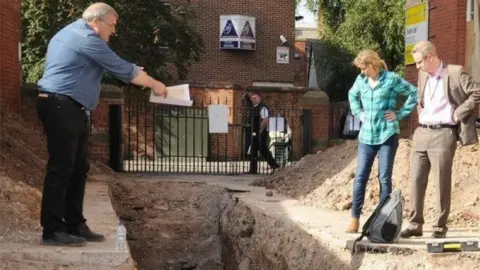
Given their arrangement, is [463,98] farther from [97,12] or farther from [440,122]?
[97,12]

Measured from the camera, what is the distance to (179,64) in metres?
22.9

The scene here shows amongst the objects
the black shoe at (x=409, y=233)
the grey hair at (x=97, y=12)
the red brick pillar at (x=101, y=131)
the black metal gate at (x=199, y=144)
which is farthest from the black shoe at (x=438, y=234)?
the red brick pillar at (x=101, y=131)

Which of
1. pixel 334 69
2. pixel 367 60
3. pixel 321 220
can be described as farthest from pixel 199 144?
pixel 367 60

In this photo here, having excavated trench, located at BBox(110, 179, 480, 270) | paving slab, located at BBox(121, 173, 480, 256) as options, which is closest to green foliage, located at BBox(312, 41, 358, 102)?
paving slab, located at BBox(121, 173, 480, 256)

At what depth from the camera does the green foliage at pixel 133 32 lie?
20.1 meters

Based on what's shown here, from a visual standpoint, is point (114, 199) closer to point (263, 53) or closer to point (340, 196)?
point (340, 196)

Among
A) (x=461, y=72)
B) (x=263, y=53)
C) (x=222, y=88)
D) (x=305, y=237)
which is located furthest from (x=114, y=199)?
(x=263, y=53)

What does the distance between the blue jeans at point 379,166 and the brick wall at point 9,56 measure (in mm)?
7020

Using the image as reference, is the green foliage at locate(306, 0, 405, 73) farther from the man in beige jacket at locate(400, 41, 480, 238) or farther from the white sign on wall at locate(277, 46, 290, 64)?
the man in beige jacket at locate(400, 41, 480, 238)

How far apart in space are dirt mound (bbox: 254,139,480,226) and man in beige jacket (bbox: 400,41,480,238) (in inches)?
16.2

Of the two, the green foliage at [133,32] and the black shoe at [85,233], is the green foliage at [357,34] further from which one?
the black shoe at [85,233]

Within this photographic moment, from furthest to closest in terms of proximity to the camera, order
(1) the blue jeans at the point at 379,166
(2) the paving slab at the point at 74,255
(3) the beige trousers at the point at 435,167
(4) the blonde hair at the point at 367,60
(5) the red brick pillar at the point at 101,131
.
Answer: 1. (5) the red brick pillar at the point at 101,131
2. (1) the blue jeans at the point at 379,166
3. (4) the blonde hair at the point at 367,60
4. (3) the beige trousers at the point at 435,167
5. (2) the paving slab at the point at 74,255

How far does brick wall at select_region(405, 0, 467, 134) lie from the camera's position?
41.1 ft

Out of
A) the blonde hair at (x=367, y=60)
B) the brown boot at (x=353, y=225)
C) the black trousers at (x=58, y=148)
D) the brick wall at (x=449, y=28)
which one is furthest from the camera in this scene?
the brick wall at (x=449, y=28)
